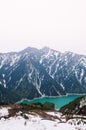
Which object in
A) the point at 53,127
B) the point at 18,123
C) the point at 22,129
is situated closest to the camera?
the point at 22,129

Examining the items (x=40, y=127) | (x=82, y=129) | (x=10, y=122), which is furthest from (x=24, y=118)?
(x=82, y=129)

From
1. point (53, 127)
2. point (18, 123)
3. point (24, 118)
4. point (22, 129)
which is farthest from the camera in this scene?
point (24, 118)

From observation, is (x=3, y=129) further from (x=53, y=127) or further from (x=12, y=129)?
(x=53, y=127)

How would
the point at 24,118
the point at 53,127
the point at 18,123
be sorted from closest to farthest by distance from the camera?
the point at 53,127
the point at 18,123
the point at 24,118

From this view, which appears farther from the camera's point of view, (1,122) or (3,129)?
(1,122)

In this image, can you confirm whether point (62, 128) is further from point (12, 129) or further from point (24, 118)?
point (24, 118)

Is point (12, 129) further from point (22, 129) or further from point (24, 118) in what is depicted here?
point (24, 118)

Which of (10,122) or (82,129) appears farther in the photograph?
(10,122)

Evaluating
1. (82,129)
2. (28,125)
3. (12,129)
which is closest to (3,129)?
(12,129)

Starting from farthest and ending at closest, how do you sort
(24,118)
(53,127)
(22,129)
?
(24,118) → (53,127) → (22,129)
